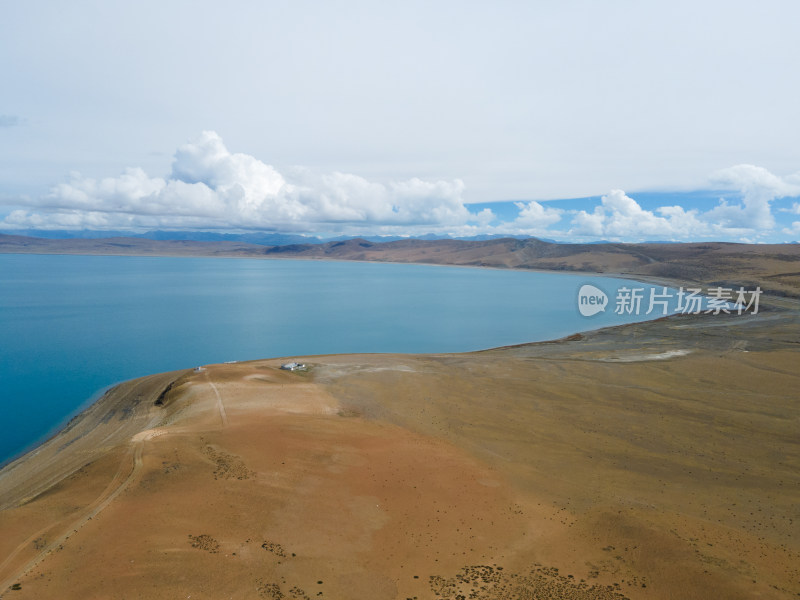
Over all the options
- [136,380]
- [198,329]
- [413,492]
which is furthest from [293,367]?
[198,329]

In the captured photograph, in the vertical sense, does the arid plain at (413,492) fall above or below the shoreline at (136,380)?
above

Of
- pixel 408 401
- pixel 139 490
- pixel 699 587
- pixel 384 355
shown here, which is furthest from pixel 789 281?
pixel 139 490

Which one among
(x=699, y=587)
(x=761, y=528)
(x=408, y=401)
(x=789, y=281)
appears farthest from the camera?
(x=789, y=281)

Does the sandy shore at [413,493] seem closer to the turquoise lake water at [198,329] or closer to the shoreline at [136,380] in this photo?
the shoreline at [136,380]

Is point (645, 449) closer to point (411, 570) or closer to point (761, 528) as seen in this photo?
point (761, 528)

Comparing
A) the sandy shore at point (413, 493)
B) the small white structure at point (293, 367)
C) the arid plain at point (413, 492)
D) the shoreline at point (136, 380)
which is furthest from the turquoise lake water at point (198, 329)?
the small white structure at point (293, 367)
